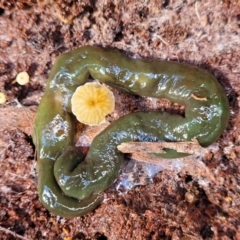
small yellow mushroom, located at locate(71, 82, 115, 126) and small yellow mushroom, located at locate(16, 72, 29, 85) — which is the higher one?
small yellow mushroom, located at locate(71, 82, 115, 126)

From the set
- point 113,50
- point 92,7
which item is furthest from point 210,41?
point 92,7

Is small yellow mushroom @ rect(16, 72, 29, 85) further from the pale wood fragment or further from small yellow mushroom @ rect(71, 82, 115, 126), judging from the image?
the pale wood fragment

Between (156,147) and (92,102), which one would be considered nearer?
(92,102)

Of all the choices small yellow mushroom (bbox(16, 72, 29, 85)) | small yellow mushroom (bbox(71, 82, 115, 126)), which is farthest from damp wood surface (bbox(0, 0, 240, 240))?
small yellow mushroom (bbox(71, 82, 115, 126))

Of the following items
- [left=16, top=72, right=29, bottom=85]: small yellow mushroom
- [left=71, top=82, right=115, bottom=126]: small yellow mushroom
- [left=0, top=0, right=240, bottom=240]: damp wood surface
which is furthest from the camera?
[left=16, top=72, right=29, bottom=85]: small yellow mushroom

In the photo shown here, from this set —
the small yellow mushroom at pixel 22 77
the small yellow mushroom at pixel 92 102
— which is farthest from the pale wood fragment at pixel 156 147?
the small yellow mushroom at pixel 22 77

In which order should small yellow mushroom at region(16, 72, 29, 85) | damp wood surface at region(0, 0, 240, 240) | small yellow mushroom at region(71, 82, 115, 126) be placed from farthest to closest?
1. small yellow mushroom at region(16, 72, 29, 85)
2. damp wood surface at region(0, 0, 240, 240)
3. small yellow mushroom at region(71, 82, 115, 126)

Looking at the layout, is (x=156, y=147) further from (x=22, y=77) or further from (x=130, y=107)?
(x=22, y=77)

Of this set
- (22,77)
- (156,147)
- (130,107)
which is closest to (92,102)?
(130,107)
